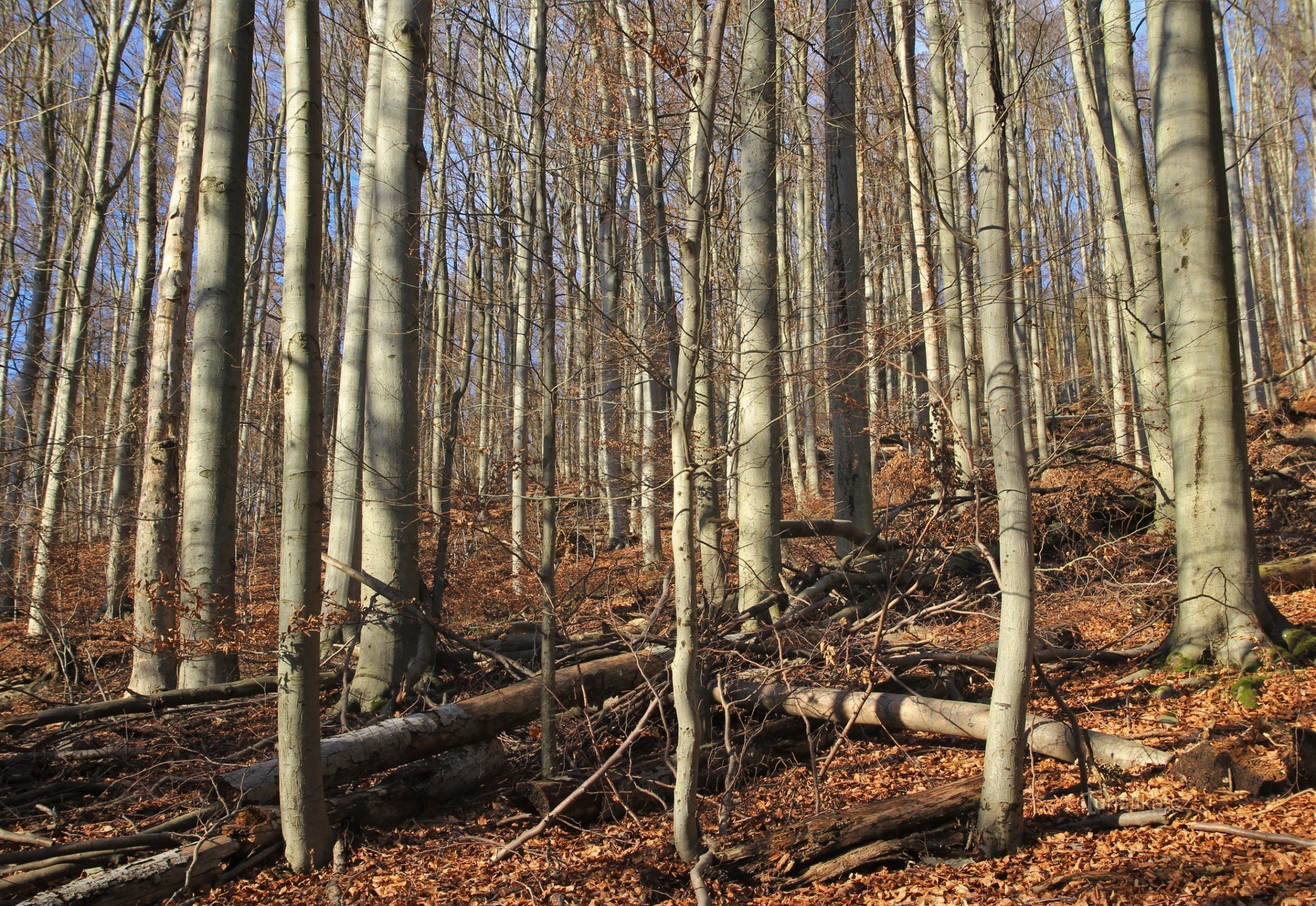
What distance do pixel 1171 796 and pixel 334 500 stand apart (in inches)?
247

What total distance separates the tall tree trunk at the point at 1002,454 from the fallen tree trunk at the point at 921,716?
32.1 inches

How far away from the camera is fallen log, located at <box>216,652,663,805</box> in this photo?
163 inches

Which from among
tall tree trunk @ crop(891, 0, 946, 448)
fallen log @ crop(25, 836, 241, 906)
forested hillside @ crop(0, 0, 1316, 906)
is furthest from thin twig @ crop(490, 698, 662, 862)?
tall tree trunk @ crop(891, 0, 946, 448)

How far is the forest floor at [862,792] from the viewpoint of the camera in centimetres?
342

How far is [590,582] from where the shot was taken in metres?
11.7

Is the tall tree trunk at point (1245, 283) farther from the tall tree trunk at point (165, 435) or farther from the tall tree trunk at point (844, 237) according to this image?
the tall tree trunk at point (165, 435)

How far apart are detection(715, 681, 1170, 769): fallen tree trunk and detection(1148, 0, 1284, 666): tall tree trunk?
5.56ft

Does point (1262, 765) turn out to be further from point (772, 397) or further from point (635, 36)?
point (635, 36)

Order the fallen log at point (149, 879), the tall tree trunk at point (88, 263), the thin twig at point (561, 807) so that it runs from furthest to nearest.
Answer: the tall tree trunk at point (88, 263) → the thin twig at point (561, 807) → the fallen log at point (149, 879)

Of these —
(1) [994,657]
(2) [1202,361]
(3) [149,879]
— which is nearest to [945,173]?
(2) [1202,361]

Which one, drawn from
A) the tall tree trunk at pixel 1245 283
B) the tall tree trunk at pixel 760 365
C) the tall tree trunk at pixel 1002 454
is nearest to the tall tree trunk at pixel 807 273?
the tall tree trunk at pixel 760 365

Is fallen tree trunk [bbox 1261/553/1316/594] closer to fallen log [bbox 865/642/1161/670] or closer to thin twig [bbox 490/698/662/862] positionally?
fallen log [bbox 865/642/1161/670]

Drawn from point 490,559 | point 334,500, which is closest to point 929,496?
point 334,500

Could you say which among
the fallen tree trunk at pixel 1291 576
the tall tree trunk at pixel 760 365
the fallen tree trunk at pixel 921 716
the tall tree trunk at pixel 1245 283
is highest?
the tall tree trunk at pixel 1245 283
